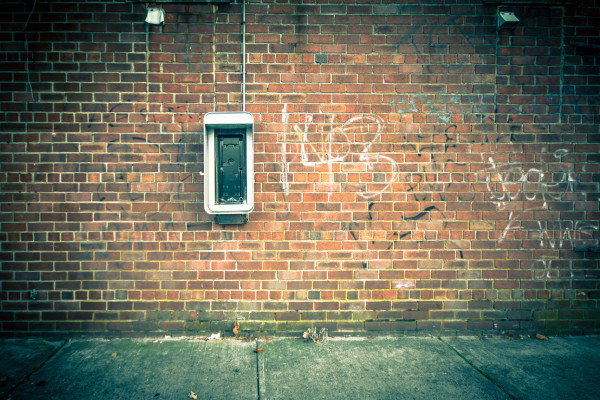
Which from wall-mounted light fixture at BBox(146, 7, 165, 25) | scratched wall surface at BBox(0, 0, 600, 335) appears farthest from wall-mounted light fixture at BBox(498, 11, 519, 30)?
wall-mounted light fixture at BBox(146, 7, 165, 25)

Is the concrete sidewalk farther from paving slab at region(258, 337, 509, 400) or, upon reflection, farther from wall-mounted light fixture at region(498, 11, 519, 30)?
wall-mounted light fixture at region(498, 11, 519, 30)

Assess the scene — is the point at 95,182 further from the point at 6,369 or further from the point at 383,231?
the point at 383,231

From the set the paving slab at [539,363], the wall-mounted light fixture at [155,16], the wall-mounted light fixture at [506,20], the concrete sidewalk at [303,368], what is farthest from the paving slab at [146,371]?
the wall-mounted light fixture at [506,20]

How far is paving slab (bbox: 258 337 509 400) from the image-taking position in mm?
2500

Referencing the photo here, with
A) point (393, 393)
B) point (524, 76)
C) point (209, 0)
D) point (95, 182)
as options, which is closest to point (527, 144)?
point (524, 76)

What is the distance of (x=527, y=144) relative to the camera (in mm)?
3422

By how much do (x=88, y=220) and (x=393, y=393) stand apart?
3284 mm

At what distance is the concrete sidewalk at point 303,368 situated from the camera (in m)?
2.51

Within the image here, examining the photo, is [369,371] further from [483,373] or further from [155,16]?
[155,16]

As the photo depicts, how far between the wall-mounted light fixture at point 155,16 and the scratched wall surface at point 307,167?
0.08 metres

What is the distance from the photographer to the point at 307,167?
3.34 m

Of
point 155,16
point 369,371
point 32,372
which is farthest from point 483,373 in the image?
point 155,16

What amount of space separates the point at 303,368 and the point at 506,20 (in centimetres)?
391

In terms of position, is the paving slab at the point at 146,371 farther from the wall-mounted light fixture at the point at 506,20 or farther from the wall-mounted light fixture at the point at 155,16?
the wall-mounted light fixture at the point at 506,20
